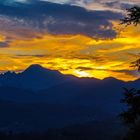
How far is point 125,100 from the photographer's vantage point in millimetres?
25891

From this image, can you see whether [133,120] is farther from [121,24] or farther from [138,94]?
[121,24]

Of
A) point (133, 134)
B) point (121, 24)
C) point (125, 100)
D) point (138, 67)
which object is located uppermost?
point (121, 24)

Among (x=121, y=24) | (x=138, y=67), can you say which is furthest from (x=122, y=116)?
(x=121, y=24)

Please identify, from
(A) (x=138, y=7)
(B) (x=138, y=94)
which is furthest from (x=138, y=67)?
(A) (x=138, y=7)

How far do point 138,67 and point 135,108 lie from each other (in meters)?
2.22

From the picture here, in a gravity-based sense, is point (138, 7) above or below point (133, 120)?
above

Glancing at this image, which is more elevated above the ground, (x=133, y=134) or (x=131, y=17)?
(x=131, y=17)

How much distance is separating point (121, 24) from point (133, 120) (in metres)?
5.10

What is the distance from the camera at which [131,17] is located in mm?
26406

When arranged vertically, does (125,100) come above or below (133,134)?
above

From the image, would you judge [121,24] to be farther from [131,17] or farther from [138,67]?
[138,67]

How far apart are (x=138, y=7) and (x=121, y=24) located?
1.28 metres

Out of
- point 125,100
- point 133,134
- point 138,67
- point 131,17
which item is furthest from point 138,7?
point 133,134

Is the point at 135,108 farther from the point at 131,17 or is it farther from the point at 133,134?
the point at 131,17
